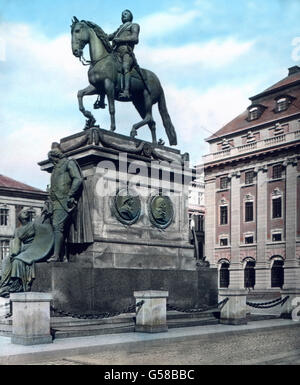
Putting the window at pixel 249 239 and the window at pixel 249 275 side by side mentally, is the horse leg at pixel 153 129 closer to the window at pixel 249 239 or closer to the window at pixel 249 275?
the window at pixel 249 239

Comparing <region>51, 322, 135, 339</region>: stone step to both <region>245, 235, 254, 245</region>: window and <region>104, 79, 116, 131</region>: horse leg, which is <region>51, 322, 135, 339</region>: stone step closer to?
<region>104, 79, 116, 131</region>: horse leg

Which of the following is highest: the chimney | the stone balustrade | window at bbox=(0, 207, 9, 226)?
the chimney

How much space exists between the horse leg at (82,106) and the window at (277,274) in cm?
4004

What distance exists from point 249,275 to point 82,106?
43.2 metres

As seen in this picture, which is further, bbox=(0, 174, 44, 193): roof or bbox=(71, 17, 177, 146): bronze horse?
bbox=(0, 174, 44, 193): roof

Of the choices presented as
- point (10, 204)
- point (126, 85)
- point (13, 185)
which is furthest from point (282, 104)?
point (126, 85)

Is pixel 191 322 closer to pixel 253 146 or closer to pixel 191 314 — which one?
pixel 191 314

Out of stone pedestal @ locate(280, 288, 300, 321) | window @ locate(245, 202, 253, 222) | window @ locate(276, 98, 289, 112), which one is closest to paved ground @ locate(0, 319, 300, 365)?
stone pedestal @ locate(280, 288, 300, 321)

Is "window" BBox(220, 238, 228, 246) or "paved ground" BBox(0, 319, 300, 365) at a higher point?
"window" BBox(220, 238, 228, 246)

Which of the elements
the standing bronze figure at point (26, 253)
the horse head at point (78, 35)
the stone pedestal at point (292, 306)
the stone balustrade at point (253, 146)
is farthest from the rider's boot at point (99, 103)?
the stone balustrade at point (253, 146)

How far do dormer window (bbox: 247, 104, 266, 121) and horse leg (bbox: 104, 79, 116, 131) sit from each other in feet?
142

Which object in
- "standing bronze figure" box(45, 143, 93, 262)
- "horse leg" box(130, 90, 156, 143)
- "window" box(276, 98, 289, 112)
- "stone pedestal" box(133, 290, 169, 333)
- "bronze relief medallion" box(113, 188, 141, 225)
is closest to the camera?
"stone pedestal" box(133, 290, 169, 333)

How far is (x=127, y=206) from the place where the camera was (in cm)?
1438

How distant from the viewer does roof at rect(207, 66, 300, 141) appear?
174 feet
